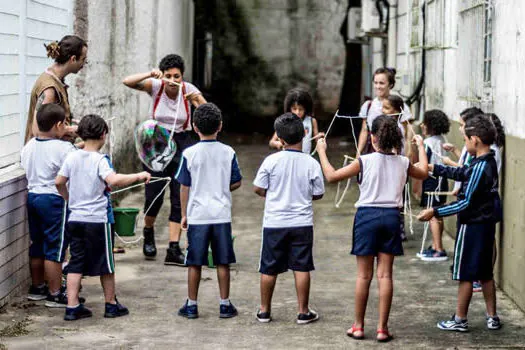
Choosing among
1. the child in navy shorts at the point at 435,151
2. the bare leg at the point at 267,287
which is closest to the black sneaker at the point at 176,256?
the bare leg at the point at 267,287

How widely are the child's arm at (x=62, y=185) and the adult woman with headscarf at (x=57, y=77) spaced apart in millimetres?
581

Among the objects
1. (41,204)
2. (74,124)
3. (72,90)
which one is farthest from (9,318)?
(72,90)

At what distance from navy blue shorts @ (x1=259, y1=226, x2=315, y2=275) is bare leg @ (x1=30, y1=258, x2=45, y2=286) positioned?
1784 millimetres

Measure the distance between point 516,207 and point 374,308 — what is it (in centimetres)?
136

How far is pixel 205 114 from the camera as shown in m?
7.11

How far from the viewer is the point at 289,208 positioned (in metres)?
6.85

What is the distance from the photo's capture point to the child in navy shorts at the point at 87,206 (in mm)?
6820

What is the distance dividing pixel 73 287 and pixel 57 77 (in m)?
1.74

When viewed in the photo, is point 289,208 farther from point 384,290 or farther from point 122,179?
point 122,179

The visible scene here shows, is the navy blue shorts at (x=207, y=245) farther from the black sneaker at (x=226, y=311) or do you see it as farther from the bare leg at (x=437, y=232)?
the bare leg at (x=437, y=232)

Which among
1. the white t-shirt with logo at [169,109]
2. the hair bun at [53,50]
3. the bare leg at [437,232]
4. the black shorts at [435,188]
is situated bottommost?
the bare leg at [437,232]

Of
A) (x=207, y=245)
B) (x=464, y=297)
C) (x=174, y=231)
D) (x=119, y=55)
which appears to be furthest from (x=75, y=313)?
(x=119, y=55)

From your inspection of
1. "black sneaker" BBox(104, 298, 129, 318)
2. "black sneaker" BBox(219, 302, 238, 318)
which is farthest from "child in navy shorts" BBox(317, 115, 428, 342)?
"black sneaker" BBox(104, 298, 129, 318)

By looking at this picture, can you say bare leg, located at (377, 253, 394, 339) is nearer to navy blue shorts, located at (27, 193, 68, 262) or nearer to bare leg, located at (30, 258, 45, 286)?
navy blue shorts, located at (27, 193, 68, 262)
